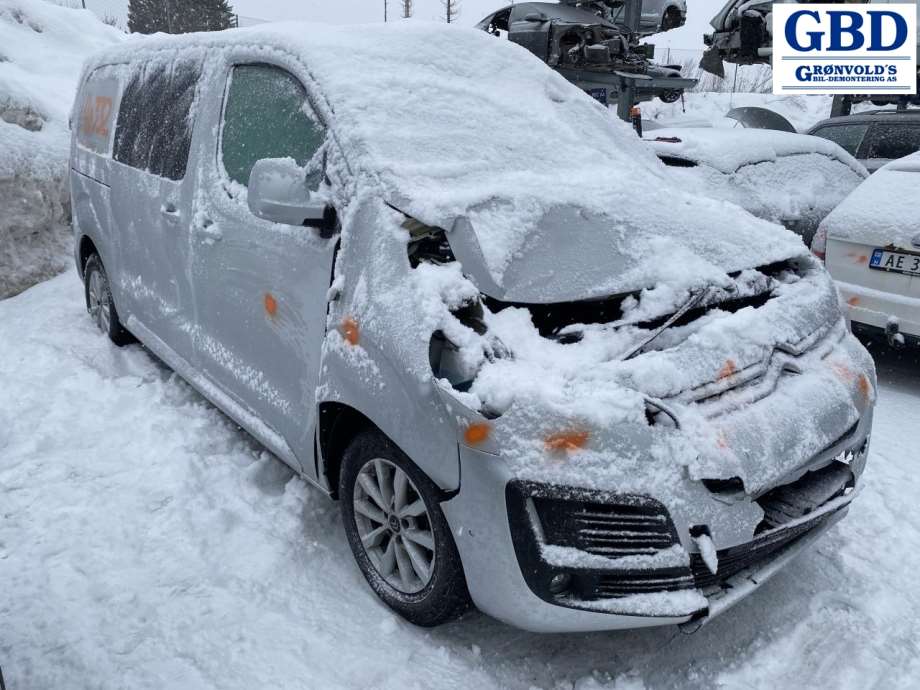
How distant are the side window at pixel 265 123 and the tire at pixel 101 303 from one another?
1921mm

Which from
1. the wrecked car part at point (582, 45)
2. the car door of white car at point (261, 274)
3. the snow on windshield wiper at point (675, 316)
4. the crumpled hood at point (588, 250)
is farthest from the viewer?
the wrecked car part at point (582, 45)

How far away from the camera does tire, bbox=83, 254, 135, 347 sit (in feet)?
15.1

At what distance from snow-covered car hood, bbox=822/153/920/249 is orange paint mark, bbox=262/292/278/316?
12.0 feet

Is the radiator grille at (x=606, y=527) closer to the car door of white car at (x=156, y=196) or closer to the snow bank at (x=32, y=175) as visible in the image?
the car door of white car at (x=156, y=196)

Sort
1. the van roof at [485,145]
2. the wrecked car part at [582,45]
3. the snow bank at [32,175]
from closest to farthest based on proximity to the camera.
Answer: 1. the van roof at [485,145]
2. the snow bank at [32,175]
3. the wrecked car part at [582,45]

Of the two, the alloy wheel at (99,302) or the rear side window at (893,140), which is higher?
the rear side window at (893,140)

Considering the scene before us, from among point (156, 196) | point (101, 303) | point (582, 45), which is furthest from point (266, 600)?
point (582, 45)

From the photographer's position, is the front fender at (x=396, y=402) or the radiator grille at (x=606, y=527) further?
the front fender at (x=396, y=402)

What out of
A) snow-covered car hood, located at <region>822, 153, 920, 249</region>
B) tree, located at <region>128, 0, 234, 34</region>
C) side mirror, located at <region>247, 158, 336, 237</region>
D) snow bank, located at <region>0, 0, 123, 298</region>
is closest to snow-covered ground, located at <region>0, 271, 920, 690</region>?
side mirror, located at <region>247, 158, 336, 237</region>

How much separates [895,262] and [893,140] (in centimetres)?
348

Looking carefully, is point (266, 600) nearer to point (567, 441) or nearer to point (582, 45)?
point (567, 441)

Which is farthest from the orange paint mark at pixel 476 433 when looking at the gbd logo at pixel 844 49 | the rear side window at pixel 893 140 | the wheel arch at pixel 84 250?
the gbd logo at pixel 844 49

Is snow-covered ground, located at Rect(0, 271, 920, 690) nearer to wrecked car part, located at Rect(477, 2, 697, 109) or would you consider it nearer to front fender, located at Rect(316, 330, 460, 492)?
front fender, located at Rect(316, 330, 460, 492)

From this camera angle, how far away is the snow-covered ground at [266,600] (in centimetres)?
225
